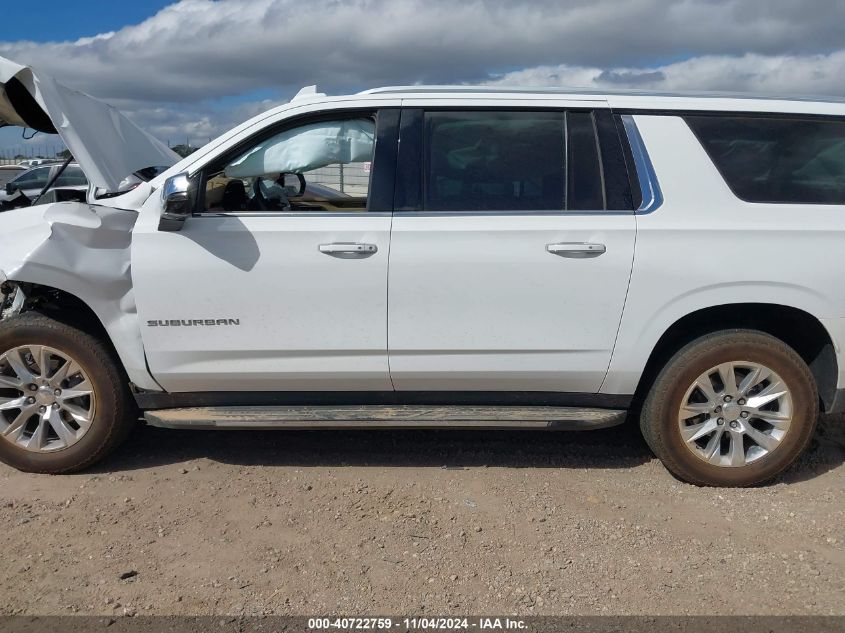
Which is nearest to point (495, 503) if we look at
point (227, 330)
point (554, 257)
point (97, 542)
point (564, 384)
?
point (564, 384)

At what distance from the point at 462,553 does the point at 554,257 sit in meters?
1.43

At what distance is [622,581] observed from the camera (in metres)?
2.92

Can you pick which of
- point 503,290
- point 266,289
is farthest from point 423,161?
point 266,289

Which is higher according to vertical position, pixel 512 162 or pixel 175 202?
pixel 512 162

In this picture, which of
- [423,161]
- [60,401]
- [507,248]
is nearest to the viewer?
[507,248]

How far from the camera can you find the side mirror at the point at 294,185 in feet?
12.6

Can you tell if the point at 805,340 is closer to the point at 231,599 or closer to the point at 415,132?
the point at 415,132

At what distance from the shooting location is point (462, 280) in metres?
3.41

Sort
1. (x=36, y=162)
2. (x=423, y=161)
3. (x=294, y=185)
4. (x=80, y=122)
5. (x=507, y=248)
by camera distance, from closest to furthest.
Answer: (x=507, y=248) < (x=423, y=161) < (x=294, y=185) < (x=80, y=122) < (x=36, y=162)

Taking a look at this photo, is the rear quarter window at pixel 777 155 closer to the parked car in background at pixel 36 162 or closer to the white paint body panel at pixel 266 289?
the white paint body panel at pixel 266 289

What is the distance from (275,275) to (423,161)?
3.03 ft

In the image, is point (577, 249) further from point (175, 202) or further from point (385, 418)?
point (175, 202)

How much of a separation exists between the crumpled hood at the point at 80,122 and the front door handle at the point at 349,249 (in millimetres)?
1620

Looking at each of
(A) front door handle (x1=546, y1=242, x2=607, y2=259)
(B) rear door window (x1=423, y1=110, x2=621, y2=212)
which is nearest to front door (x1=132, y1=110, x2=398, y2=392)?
(B) rear door window (x1=423, y1=110, x2=621, y2=212)
